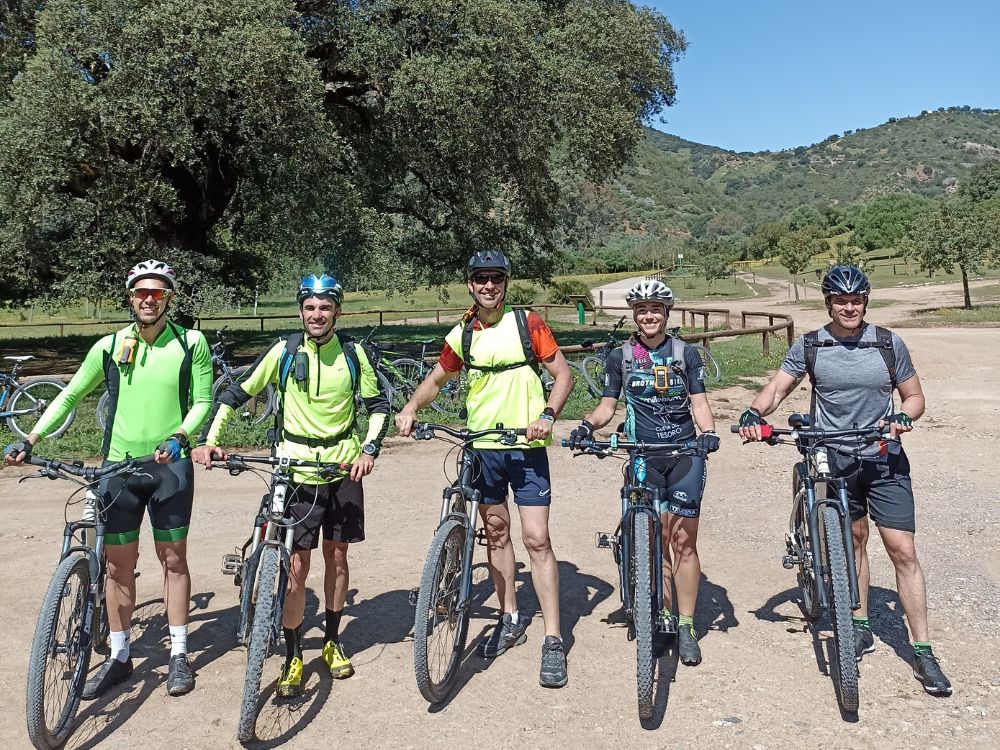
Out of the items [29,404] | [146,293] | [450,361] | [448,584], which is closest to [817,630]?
[448,584]

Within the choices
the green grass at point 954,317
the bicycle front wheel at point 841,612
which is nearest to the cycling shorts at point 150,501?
the bicycle front wheel at point 841,612

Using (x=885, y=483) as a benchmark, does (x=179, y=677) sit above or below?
below

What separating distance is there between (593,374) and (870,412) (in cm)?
1054

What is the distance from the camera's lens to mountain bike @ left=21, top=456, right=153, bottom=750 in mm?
3502

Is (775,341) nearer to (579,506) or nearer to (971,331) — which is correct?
(971,331)

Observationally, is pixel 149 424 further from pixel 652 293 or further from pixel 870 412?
pixel 870 412

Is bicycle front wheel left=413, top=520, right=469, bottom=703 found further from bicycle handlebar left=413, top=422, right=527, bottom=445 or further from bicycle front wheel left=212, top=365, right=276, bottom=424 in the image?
bicycle front wheel left=212, top=365, right=276, bottom=424

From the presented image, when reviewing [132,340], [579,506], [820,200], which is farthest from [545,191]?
[820,200]

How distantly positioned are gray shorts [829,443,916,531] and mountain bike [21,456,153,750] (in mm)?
3434

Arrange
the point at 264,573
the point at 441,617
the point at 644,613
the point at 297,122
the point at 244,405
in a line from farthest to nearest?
the point at 297,122, the point at 244,405, the point at 441,617, the point at 644,613, the point at 264,573

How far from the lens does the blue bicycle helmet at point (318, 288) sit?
3.95 m

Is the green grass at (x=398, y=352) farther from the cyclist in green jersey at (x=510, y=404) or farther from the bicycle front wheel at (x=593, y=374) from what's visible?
the cyclist in green jersey at (x=510, y=404)

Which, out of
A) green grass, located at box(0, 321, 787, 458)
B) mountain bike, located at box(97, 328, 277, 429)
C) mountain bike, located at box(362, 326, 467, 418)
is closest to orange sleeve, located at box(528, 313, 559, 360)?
green grass, located at box(0, 321, 787, 458)

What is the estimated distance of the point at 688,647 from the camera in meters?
4.36
